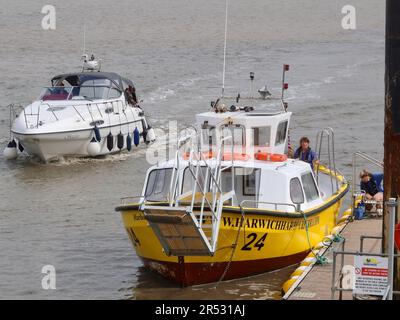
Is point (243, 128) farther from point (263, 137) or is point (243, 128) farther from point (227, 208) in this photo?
point (227, 208)

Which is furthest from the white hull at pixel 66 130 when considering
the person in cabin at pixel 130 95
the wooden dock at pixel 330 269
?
the wooden dock at pixel 330 269

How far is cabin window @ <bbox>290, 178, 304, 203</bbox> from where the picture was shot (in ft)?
63.2

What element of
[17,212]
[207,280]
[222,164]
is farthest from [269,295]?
[17,212]

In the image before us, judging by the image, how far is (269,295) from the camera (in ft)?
60.2

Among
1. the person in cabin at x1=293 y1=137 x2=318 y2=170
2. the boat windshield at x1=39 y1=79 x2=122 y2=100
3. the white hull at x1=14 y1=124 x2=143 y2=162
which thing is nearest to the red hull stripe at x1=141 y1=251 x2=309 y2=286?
the person in cabin at x1=293 y1=137 x2=318 y2=170

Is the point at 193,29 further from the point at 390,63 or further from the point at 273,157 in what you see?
the point at 390,63

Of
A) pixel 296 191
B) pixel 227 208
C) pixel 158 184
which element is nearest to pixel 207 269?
pixel 227 208

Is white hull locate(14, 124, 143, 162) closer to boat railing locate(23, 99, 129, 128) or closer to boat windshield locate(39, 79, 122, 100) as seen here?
boat railing locate(23, 99, 129, 128)

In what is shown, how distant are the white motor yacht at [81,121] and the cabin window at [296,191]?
1230cm

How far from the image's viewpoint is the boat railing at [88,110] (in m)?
30.9

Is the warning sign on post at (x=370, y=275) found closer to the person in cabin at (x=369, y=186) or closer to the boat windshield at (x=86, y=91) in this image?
the person in cabin at (x=369, y=186)

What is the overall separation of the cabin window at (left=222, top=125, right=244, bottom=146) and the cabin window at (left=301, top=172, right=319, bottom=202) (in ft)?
4.70

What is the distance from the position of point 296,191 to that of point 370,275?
5734mm
